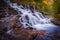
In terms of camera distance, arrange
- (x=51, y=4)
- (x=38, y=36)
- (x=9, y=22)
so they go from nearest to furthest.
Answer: (x=38, y=36)
(x=9, y=22)
(x=51, y=4)

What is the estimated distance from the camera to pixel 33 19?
8.13 metres

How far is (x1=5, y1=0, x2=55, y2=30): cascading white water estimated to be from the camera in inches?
297

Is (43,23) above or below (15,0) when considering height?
below

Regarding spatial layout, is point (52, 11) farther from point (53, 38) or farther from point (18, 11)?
point (53, 38)

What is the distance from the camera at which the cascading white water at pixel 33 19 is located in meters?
7.54

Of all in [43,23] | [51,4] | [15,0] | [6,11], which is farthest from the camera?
[51,4]

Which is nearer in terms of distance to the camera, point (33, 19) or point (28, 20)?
point (28, 20)

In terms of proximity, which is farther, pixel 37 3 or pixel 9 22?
pixel 37 3

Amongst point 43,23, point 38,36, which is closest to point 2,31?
point 38,36

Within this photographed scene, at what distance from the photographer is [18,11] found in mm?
8273

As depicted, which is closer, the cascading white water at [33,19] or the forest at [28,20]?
the forest at [28,20]

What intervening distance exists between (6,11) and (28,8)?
5.96 ft

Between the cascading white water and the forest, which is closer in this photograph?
the forest

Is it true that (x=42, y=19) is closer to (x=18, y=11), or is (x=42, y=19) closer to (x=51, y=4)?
(x=18, y=11)
